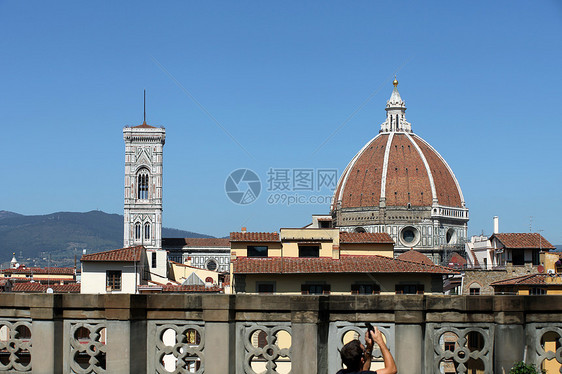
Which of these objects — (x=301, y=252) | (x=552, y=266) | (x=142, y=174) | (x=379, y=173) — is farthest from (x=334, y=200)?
(x=301, y=252)

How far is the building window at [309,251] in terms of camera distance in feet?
133

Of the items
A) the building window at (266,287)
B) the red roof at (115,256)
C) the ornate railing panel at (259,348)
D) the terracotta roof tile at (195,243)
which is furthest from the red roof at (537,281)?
the terracotta roof tile at (195,243)

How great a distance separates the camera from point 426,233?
14188cm

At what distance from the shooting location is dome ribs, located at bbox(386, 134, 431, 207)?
146375 millimetres

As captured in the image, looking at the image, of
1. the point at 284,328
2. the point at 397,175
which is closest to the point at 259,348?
the point at 284,328

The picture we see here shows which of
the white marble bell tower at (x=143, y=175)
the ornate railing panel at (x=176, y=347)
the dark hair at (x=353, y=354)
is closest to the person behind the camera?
the dark hair at (x=353, y=354)

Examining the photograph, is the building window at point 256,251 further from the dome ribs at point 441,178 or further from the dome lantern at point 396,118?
the dome lantern at point 396,118

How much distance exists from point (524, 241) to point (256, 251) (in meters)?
26.4

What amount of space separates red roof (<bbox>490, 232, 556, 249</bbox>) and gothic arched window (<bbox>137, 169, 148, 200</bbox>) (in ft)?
254

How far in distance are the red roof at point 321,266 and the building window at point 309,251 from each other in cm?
188

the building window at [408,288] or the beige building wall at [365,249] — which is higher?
the beige building wall at [365,249]

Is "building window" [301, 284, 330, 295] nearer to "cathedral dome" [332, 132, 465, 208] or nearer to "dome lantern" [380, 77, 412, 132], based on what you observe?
"cathedral dome" [332, 132, 465, 208]

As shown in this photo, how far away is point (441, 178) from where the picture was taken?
149500 millimetres

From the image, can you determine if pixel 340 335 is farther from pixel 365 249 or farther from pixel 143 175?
pixel 143 175
